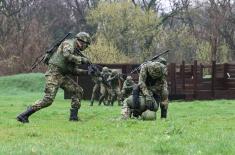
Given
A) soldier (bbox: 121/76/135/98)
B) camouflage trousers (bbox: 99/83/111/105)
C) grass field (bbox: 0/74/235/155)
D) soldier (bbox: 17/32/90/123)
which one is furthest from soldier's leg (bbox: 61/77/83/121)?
camouflage trousers (bbox: 99/83/111/105)

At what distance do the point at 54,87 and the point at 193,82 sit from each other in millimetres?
22550

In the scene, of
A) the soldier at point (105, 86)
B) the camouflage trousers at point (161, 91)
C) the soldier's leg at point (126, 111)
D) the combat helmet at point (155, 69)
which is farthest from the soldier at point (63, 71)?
Answer: the soldier at point (105, 86)

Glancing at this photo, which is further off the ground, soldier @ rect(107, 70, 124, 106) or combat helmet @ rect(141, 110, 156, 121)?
soldier @ rect(107, 70, 124, 106)

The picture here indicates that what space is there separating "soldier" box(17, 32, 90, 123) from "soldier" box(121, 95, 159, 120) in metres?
1.24

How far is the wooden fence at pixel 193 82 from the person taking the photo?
3731 cm

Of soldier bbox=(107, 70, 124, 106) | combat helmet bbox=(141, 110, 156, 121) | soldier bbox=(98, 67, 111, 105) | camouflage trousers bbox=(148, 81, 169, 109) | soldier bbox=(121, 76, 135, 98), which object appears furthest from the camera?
soldier bbox=(98, 67, 111, 105)

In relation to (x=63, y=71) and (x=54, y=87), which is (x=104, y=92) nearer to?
(x=63, y=71)

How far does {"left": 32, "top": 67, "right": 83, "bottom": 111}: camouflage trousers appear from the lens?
1567cm

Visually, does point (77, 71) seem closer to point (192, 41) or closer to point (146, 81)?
point (146, 81)

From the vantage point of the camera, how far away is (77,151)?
932cm

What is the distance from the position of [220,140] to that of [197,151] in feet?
4.94

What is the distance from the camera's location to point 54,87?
15.8 metres

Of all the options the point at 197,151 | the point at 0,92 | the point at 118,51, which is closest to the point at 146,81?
the point at 197,151

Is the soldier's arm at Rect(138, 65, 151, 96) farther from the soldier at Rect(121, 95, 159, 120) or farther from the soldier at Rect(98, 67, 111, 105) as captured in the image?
the soldier at Rect(98, 67, 111, 105)
